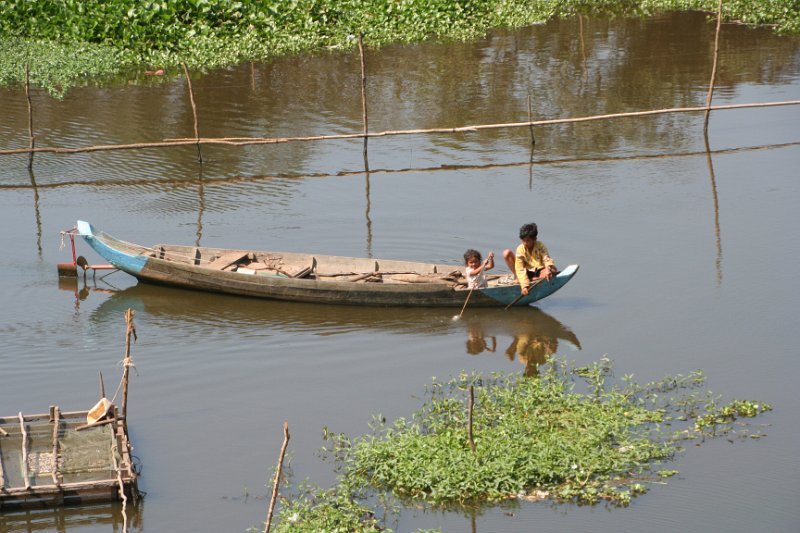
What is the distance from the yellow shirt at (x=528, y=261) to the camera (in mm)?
11039

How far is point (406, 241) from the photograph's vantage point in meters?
13.4

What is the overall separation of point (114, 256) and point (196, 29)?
11.7 metres

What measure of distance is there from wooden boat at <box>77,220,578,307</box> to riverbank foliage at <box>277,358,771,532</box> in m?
1.77

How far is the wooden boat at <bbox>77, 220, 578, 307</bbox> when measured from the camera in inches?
445

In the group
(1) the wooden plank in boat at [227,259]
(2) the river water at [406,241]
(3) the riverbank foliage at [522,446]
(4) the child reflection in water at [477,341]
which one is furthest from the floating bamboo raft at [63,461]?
(4) the child reflection in water at [477,341]

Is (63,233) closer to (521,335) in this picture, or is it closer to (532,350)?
(521,335)

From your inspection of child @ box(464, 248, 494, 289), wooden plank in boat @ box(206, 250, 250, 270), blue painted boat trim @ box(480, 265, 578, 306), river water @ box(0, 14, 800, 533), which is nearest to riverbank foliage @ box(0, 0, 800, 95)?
river water @ box(0, 14, 800, 533)

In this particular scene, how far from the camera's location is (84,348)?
10852 millimetres

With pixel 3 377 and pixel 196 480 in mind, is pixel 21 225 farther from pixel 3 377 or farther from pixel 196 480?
pixel 196 480

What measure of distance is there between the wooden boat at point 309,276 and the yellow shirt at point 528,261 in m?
0.16

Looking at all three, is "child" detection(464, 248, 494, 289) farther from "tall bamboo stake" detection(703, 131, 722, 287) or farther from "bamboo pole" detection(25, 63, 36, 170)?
"bamboo pole" detection(25, 63, 36, 170)

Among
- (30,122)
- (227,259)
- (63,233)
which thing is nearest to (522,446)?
(227,259)

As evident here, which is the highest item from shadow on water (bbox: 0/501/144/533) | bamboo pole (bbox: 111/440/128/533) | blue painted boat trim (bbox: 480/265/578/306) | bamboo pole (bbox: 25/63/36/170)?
bamboo pole (bbox: 25/63/36/170)

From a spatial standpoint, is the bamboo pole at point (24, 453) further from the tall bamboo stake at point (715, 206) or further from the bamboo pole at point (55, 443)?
the tall bamboo stake at point (715, 206)
